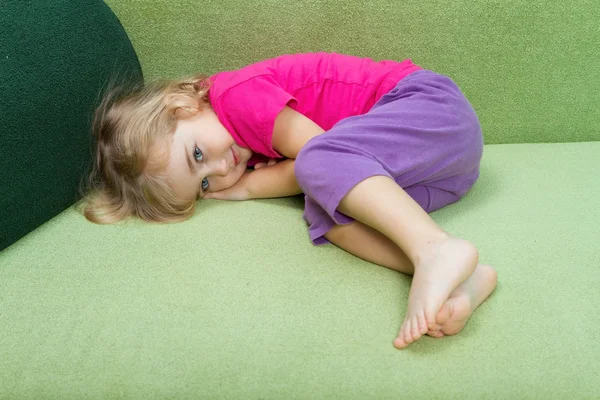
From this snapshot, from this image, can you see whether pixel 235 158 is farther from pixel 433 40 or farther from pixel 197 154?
pixel 433 40

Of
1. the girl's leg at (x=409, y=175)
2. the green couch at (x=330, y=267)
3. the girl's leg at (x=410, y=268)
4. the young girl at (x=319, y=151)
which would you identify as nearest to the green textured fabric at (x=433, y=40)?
the green couch at (x=330, y=267)

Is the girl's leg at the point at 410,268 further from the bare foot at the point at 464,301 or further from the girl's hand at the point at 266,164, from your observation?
the girl's hand at the point at 266,164

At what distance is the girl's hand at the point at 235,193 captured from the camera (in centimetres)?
115

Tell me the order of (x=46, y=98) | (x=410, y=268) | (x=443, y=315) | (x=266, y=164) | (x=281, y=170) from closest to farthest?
(x=443, y=315), (x=410, y=268), (x=46, y=98), (x=281, y=170), (x=266, y=164)

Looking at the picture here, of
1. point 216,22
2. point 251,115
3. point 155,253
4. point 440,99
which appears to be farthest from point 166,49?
point 440,99

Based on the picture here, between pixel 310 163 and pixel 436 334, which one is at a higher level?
pixel 310 163

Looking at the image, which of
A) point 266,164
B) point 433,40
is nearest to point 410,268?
point 266,164

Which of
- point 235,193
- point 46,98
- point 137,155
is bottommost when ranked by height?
point 235,193

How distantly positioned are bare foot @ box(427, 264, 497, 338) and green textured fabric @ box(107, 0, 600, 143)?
2.19ft

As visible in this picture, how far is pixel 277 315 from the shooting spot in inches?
30.7

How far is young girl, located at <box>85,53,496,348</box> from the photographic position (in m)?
0.83

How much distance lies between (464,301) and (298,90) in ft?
2.00

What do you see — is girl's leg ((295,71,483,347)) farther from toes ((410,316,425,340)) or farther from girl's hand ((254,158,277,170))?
girl's hand ((254,158,277,170))

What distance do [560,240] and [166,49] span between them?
3.25 ft
